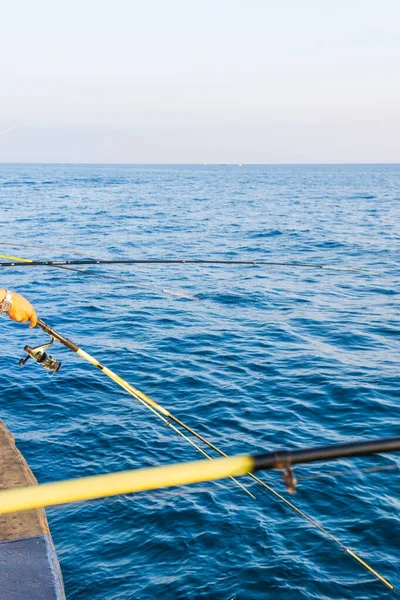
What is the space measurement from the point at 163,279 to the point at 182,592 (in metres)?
19.9

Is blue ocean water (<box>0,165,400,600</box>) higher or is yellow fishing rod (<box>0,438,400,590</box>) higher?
yellow fishing rod (<box>0,438,400,590</box>)

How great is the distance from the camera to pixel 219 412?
13500 mm

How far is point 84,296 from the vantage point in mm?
24453

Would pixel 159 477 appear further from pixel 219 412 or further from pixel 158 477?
pixel 219 412

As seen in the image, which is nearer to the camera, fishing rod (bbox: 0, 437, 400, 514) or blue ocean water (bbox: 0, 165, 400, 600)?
fishing rod (bbox: 0, 437, 400, 514)

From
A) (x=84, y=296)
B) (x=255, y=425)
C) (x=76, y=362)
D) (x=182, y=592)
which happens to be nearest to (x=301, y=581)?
(x=182, y=592)

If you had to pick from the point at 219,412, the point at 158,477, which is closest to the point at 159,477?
the point at 158,477

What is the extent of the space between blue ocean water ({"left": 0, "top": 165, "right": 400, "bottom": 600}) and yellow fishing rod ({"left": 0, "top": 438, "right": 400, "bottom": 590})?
667mm

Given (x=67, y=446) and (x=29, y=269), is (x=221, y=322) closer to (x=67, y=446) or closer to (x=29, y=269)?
(x=67, y=446)

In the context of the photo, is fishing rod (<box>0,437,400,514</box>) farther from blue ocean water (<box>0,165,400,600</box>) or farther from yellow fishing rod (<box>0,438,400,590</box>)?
blue ocean water (<box>0,165,400,600</box>)

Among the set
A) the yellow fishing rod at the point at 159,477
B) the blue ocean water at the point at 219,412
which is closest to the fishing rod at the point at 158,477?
the yellow fishing rod at the point at 159,477

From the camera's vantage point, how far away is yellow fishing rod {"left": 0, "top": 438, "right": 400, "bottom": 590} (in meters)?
2.55

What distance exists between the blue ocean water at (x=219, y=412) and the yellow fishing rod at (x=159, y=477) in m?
0.67

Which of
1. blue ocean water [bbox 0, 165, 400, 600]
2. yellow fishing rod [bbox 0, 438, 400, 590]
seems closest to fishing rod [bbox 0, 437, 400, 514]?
yellow fishing rod [bbox 0, 438, 400, 590]
